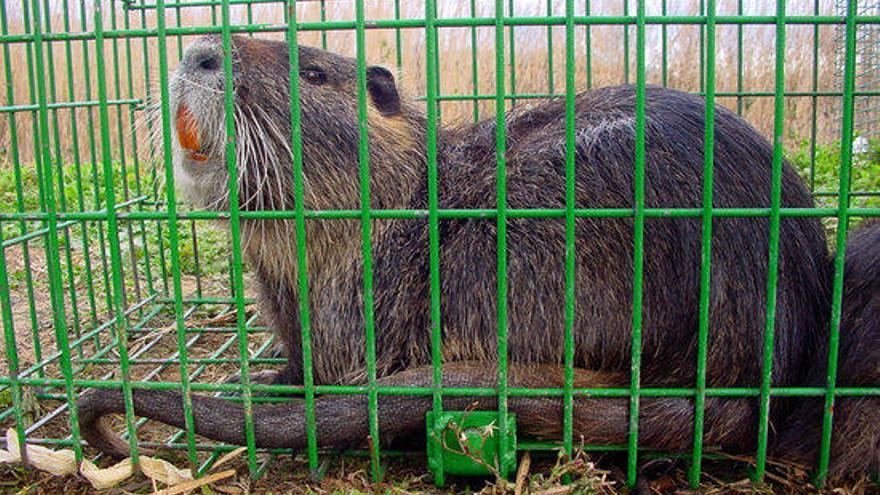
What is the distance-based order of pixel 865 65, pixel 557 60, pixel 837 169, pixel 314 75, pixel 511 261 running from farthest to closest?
pixel 557 60 → pixel 865 65 → pixel 837 169 → pixel 314 75 → pixel 511 261

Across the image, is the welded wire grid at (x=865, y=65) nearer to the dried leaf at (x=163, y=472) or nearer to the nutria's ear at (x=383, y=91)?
the nutria's ear at (x=383, y=91)

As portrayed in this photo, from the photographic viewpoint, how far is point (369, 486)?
2.32 meters

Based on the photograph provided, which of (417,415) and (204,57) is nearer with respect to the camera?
(417,415)

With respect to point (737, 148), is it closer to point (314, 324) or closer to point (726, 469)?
point (726, 469)

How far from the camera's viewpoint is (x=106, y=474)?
2.32 metres

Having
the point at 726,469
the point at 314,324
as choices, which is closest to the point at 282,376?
the point at 314,324

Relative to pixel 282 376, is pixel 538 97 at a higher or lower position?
higher

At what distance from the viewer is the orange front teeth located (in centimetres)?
263

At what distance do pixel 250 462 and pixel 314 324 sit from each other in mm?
554

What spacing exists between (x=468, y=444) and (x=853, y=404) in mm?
994

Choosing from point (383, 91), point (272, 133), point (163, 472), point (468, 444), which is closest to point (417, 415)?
point (468, 444)

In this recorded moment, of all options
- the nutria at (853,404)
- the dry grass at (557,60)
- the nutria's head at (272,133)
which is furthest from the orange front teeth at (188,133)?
the dry grass at (557,60)

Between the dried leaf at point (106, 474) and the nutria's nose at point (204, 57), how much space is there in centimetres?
115

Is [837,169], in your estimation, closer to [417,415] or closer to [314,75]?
[314,75]
